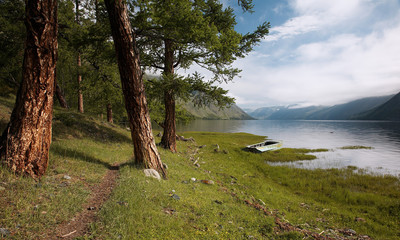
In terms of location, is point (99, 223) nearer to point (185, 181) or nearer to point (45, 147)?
point (45, 147)

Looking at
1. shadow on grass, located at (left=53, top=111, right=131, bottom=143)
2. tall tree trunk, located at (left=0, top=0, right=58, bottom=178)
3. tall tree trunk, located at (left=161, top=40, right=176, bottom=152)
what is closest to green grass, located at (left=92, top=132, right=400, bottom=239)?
tall tree trunk, located at (left=0, top=0, right=58, bottom=178)

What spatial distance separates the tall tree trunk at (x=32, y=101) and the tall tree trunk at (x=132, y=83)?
86.9 inches

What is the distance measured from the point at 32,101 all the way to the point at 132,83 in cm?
331

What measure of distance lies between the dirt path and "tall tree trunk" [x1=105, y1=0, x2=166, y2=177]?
6.52ft

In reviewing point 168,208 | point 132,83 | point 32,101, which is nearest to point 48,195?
point 32,101

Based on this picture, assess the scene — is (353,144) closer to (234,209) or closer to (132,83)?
(234,209)

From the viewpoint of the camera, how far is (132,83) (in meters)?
7.59

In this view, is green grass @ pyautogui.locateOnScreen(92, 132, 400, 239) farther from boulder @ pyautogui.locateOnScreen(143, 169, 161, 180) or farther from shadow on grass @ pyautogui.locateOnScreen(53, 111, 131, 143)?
shadow on grass @ pyautogui.locateOnScreen(53, 111, 131, 143)

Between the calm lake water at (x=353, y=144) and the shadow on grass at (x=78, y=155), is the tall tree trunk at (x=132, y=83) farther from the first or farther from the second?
the calm lake water at (x=353, y=144)

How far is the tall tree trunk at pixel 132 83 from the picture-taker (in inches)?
279

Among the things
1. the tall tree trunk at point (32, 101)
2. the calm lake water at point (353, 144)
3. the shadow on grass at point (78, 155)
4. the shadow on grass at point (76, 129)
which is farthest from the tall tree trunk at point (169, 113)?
the calm lake water at point (353, 144)

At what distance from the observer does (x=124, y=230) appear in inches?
147

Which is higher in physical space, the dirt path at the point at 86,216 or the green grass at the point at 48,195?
the green grass at the point at 48,195

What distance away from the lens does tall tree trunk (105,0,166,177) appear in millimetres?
7086
